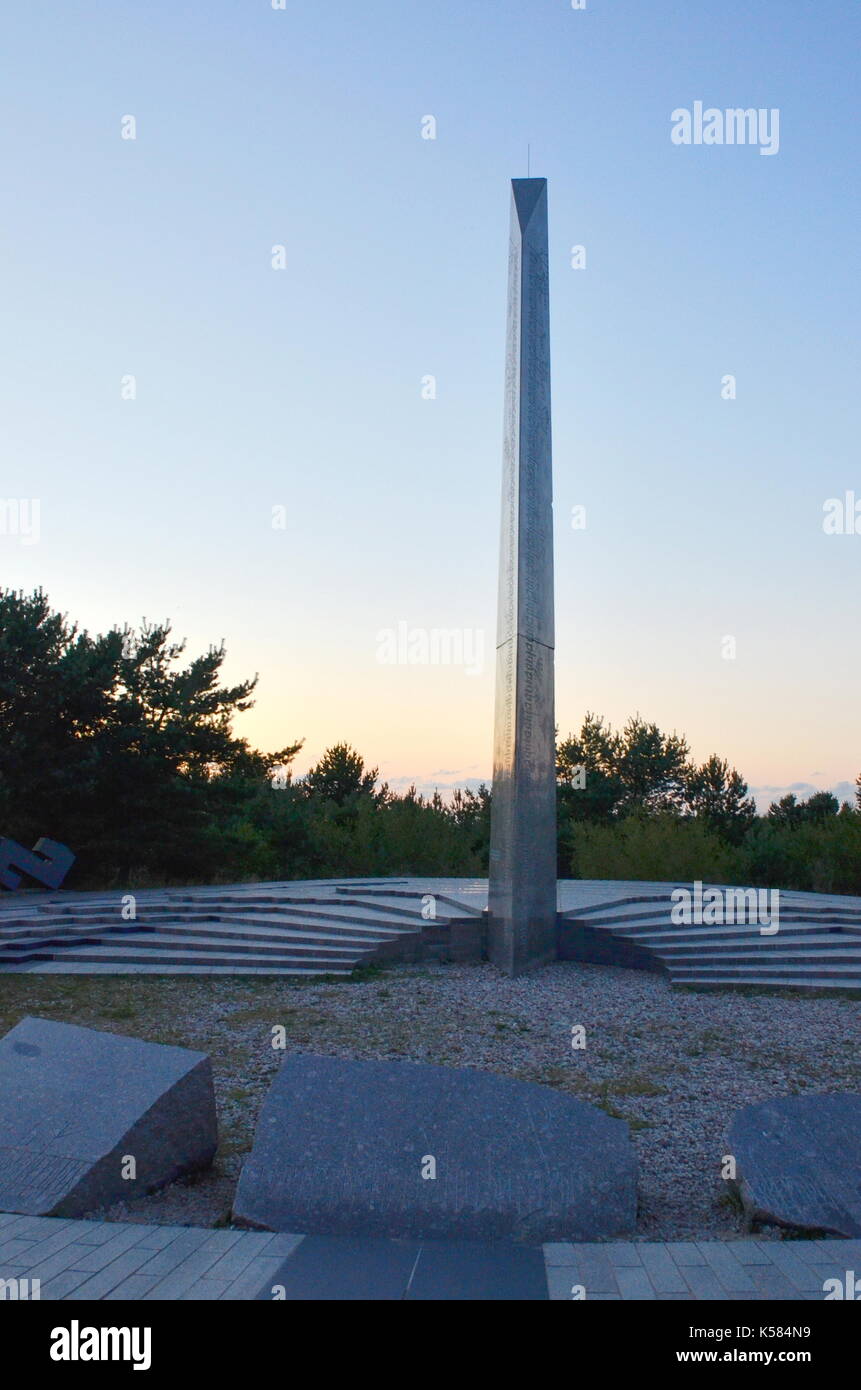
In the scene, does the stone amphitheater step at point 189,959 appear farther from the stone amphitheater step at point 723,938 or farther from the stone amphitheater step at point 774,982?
the stone amphitheater step at point 774,982

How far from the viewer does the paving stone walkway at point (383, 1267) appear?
3.22 meters

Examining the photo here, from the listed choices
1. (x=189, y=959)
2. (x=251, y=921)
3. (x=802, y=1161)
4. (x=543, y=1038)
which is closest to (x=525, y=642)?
(x=543, y=1038)

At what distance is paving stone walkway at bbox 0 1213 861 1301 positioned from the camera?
10.6 feet

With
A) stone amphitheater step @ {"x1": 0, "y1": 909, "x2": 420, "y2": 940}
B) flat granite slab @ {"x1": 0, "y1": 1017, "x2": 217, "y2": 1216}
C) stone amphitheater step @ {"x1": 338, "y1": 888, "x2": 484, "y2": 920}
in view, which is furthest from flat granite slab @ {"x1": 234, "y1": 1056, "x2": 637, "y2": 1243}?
stone amphitheater step @ {"x1": 338, "y1": 888, "x2": 484, "y2": 920}

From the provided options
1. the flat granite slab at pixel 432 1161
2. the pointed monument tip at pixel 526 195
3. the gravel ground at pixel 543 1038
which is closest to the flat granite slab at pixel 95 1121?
the gravel ground at pixel 543 1038

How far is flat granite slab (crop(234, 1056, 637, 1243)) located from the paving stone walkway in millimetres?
107

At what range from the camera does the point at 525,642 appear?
9.87m

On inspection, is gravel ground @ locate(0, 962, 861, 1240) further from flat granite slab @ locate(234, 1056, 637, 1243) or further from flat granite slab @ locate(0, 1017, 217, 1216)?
flat granite slab @ locate(234, 1056, 637, 1243)

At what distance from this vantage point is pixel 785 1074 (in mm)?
6473

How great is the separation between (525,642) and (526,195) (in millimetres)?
4613

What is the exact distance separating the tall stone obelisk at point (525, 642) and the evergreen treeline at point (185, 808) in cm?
696
